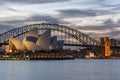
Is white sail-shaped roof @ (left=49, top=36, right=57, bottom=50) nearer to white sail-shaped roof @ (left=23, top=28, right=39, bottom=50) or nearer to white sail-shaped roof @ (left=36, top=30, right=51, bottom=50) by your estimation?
white sail-shaped roof @ (left=36, top=30, right=51, bottom=50)

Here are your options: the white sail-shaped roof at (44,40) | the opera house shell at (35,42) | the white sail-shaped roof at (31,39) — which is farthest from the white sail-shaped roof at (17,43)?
the white sail-shaped roof at (44,40)

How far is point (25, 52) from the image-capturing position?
13038cm

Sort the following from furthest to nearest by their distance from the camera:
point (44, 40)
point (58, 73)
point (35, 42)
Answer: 1. point (35, 42)
2. point (44, 40)
3. point (58, 73)

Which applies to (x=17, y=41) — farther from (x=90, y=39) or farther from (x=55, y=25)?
(x=90, y=39)

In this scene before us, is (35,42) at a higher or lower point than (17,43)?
higher

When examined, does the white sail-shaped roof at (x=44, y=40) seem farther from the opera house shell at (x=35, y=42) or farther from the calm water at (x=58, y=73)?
the calm water at (x=58, y=73)

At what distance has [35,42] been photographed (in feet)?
405

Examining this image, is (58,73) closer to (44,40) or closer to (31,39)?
(44,40)

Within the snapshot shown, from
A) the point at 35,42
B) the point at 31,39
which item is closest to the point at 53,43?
the point at 35,42

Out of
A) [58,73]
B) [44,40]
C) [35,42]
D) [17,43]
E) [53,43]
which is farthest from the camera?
[17,43]

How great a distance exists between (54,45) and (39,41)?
27.9 ft

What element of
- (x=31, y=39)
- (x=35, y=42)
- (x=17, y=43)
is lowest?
(x=17, y=43)

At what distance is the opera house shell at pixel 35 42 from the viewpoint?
121 meters

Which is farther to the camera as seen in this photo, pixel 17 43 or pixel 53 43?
pixel 17 43
